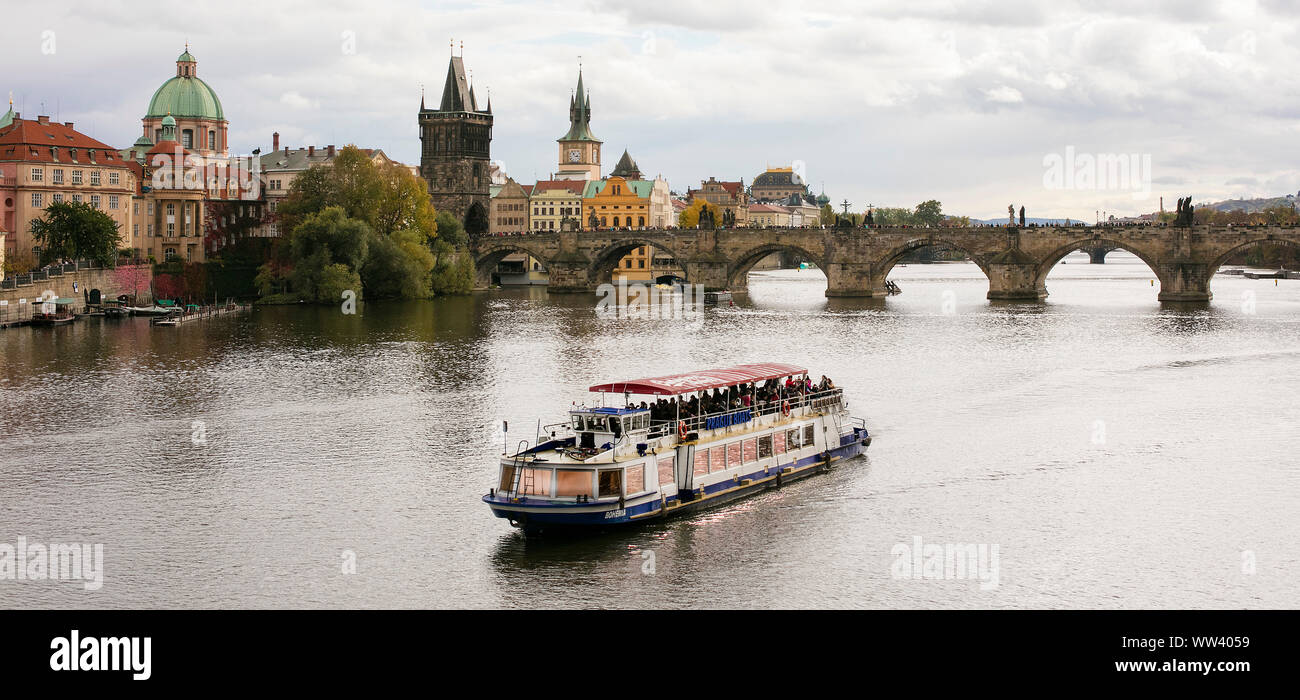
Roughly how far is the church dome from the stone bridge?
3071 centimetres

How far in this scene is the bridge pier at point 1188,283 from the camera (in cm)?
10038

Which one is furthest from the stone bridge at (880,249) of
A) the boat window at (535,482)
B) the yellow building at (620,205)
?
the boat window at (535,482)

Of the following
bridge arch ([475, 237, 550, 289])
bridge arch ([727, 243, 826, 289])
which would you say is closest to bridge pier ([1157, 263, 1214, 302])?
bridge arch ([727, 243, 826, 289])

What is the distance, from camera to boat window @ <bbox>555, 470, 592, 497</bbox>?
94.9 ft

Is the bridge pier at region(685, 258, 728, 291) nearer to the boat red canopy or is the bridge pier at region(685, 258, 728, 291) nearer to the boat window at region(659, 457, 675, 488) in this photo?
the boat red canopy

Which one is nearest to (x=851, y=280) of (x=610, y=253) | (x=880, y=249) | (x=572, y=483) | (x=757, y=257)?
(x=880, y=249)

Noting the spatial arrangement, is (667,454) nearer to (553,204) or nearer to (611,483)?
(611,483)

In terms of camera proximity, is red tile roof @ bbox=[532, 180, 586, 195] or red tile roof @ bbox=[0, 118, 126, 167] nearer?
red tile roof @ bbox=[0, 118, 126, 167]

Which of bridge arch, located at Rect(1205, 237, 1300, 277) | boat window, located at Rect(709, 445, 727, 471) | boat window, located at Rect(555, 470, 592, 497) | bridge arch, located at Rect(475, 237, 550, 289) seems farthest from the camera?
bridge arch, located at Rect(475, 237, 550, 289)

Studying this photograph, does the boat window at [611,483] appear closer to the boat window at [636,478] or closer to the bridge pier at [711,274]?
the boat window at [636,478]

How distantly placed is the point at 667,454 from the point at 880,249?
86.5 metres

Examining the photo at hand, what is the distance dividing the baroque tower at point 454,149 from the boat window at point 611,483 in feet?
423
